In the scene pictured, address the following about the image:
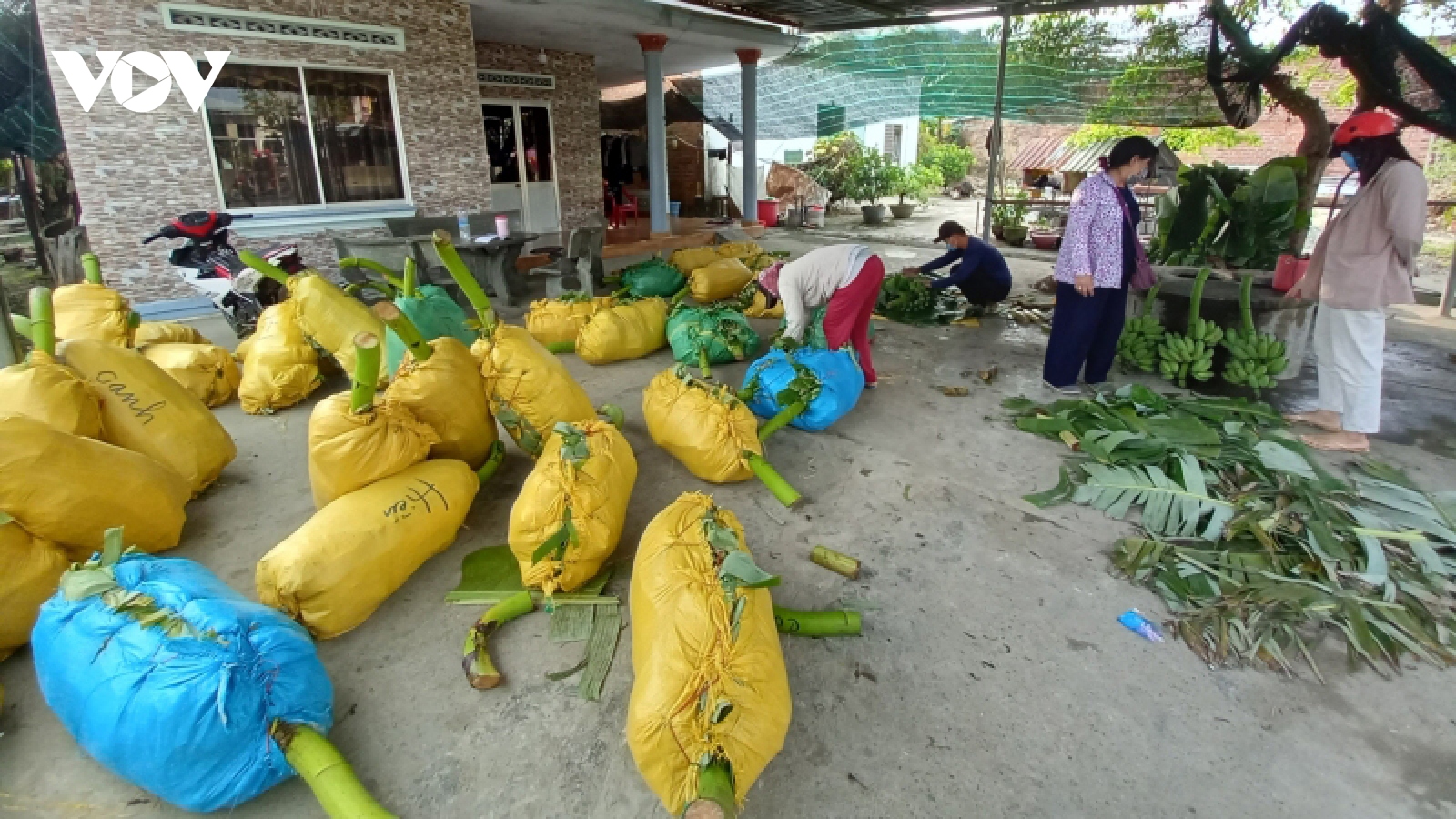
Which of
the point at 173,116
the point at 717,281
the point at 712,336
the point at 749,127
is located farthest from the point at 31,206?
the point at 749,127

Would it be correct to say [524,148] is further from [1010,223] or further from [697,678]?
[697,678]

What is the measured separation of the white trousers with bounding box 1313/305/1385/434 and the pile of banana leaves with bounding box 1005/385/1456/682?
0.37m

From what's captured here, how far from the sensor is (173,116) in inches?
246

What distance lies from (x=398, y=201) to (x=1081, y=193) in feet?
22.8

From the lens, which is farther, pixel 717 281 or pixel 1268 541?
pixel 717 281

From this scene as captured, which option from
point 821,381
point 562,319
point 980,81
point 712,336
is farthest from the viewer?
point 980,81

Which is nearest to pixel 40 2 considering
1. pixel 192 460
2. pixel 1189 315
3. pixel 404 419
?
pixel 192 460

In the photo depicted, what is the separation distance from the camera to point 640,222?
41.5 feet

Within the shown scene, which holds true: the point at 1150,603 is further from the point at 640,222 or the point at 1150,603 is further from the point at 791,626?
the point at 640,222

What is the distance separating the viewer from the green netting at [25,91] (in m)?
5.68

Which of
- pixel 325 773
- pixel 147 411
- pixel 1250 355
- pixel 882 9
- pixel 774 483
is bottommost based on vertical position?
pixel 325 773

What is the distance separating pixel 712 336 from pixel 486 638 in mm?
3004

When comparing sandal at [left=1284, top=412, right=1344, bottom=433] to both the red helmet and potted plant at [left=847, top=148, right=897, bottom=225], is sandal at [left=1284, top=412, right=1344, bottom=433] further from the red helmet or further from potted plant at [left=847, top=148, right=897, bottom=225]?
potted plant at [left=847, top=148, right=897, bottom=225]

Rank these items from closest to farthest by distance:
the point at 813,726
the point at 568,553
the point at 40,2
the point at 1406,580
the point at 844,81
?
the point at 813,726 < the point at 568,553 < the point at 1406,580 < the point at 40,2 < the point at 844,81
